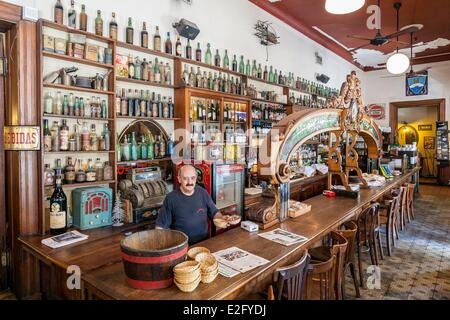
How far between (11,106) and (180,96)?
187 cm

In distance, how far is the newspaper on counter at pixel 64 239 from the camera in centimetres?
243

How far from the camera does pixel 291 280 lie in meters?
1.78

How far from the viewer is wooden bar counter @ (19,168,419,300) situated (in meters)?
1.50

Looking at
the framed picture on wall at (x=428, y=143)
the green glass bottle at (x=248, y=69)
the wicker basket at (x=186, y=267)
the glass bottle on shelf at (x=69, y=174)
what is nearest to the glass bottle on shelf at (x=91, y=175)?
the glass bottle on shelf at (x=69, y=174)

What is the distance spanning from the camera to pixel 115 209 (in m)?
3.14

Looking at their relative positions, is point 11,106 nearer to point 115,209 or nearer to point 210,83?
point 115,209

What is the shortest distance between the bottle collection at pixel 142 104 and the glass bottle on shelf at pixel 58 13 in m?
0.87

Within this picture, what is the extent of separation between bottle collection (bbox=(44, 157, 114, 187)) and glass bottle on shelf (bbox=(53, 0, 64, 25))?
132cm

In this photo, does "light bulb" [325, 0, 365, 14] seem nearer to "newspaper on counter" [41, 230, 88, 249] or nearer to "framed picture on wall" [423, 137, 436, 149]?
"newspaper on counter" [41, 230, 88, 249]

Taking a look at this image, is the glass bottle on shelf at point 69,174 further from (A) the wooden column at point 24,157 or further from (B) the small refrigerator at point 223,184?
(B) the small refrigerator at point 223,184

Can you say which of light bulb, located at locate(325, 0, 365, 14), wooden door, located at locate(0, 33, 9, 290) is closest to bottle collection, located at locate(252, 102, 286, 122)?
light bulb, located at locate(325, 0, 365, 14)

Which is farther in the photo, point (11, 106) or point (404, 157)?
point (404, 157)

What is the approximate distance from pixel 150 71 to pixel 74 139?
1229mm
